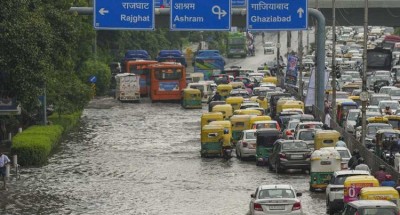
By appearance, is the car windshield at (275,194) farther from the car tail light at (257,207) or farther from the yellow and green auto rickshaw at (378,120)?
the yellow and green auto rickshaw at (378,120)

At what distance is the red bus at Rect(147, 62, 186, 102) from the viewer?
95.2 m

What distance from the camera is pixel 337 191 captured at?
40812mm

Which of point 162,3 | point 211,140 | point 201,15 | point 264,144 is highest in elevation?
point 162,3

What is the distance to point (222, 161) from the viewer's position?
195ft

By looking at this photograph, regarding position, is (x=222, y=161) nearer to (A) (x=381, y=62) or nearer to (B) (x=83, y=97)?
(B) (x=83, y=97)

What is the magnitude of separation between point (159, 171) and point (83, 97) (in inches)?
792

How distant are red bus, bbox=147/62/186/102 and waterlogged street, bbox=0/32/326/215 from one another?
59.2 ft

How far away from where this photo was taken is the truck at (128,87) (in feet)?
317

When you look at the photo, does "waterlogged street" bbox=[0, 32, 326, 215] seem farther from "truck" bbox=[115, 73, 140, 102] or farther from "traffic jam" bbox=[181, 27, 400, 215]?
"truck" bbox=[115, 73, 140, 102]

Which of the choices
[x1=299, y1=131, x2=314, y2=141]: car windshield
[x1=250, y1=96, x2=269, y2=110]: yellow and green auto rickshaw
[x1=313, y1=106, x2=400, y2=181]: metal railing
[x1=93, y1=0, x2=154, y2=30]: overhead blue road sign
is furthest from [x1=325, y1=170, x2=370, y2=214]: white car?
[x1=250, y1=96, x2=269, y2=110]: yellow and green auto rickshaw

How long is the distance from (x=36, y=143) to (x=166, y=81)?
37.9 metres

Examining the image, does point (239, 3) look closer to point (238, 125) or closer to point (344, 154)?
point (238, 125)

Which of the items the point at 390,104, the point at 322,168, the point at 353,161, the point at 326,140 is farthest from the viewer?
the point at 390,104

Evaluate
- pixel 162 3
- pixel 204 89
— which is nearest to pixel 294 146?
pixel 162 3
